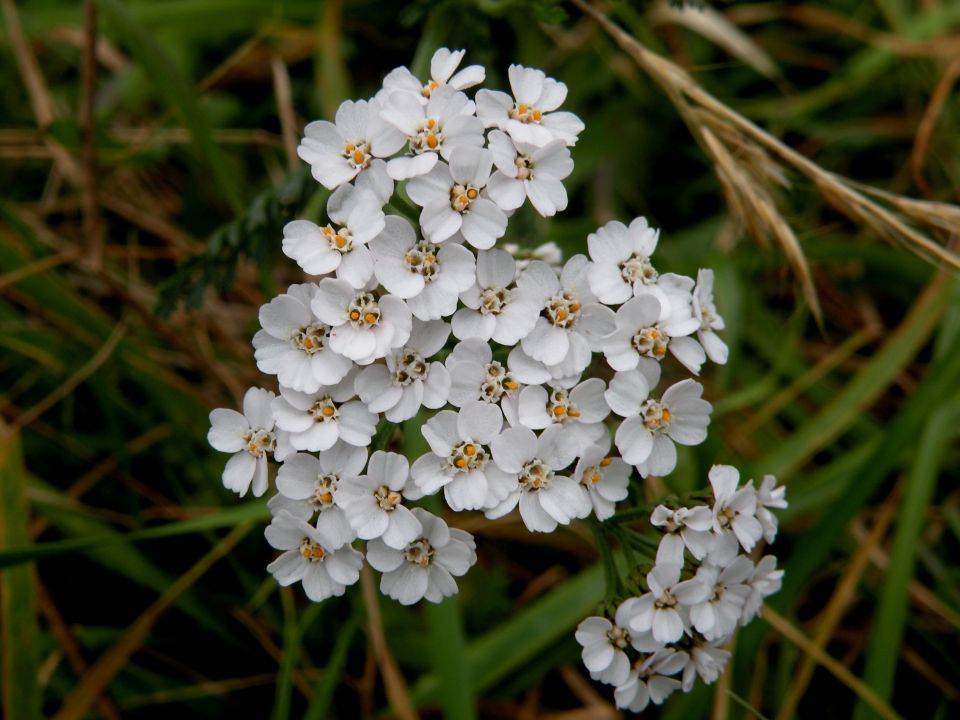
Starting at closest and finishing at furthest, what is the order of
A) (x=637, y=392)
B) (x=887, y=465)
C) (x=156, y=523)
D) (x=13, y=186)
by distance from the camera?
(x=637, y=392), (x=887, y=465), (x=156, y=523), (x=13, y=186)

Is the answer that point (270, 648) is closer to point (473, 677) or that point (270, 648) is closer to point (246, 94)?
point (473, 677)

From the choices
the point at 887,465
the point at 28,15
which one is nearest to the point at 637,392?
the point at 887,465

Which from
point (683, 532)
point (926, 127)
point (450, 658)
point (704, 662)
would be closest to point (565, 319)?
point (683, 532)

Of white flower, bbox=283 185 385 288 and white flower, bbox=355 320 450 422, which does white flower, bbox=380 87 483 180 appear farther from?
white flower, bbox=355 320 450 422

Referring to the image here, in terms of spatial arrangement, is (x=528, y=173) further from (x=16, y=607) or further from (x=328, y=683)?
(x=16, y=607)

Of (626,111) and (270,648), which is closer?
(270,648)

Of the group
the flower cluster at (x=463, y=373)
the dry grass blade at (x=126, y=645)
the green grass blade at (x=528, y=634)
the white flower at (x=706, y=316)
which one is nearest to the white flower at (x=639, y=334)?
the flower cluster at (x=463, y=373)

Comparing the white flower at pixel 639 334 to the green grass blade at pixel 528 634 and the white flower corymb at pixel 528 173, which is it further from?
the green grass blade at pixel 528 634
